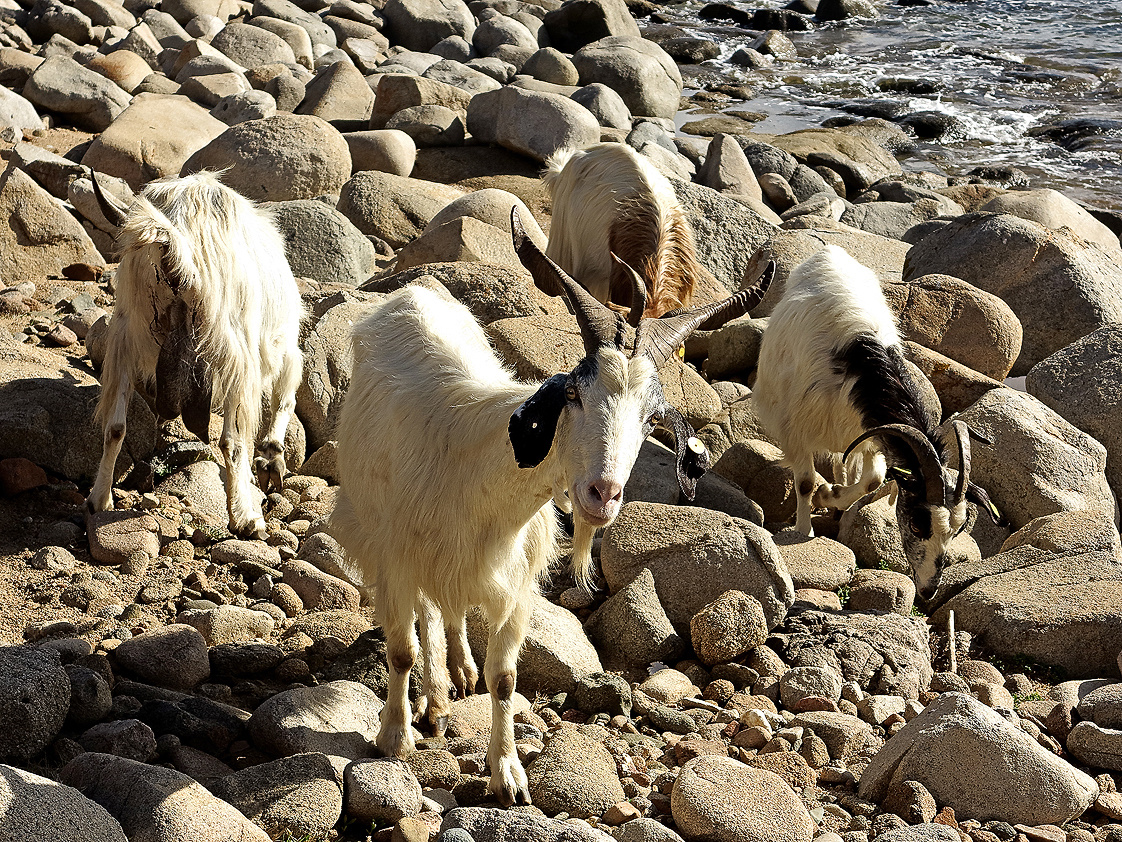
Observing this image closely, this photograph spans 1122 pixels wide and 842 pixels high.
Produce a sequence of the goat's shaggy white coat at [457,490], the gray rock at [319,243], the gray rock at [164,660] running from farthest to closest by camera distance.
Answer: the gray rock at [319,243] < the gray rock at [164,660] < the goat's shaggy white coat at [457,490]

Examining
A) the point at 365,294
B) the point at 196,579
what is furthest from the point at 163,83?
the point at 196,579

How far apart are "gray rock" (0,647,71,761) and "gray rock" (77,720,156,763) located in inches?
5.1

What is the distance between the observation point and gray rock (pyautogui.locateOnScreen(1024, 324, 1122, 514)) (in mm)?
8695

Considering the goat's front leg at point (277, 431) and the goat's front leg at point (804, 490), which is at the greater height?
the goat's front leg at point (277, 431)

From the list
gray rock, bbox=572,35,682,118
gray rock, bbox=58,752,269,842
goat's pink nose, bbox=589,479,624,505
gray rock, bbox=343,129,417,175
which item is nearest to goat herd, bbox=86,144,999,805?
goat's pink nose, bbox=589,479,624,505

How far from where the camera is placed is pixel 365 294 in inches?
314

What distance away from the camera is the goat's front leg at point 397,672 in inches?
179

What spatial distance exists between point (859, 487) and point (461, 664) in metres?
3.65

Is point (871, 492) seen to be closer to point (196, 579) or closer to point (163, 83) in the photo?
point (196, 579)

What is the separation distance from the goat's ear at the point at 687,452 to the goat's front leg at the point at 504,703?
105cm

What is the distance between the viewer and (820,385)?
302 inches

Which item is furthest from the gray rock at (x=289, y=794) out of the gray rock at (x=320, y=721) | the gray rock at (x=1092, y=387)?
the gray rock at (x=1092, y=387)

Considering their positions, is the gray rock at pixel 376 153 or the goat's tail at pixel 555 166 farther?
the gray rock at pixel 376 153

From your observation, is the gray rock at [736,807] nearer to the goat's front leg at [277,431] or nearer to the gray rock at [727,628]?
the gray rock at [727,628]
